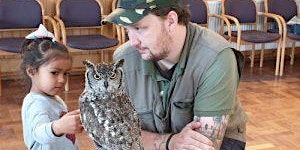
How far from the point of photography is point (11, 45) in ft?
12.8

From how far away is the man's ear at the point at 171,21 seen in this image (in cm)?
129

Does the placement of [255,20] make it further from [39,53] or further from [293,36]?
[39,53]

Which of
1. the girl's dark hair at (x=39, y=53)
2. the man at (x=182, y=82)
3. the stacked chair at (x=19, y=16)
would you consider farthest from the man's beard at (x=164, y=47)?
the stacked chair at (x=19, y=16)

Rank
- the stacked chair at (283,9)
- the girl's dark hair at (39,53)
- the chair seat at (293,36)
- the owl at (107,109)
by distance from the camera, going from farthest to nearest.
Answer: the stacked chair at (283,9)
the chair seat at (293,36)
the girl's dark hair at (39,53)
the owl at (107,109)

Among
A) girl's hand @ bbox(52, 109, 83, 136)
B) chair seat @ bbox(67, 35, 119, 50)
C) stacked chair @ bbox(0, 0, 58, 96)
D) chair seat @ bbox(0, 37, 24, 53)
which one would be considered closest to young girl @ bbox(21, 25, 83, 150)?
girl's hand @ bbox(52, 109, 83, 136)

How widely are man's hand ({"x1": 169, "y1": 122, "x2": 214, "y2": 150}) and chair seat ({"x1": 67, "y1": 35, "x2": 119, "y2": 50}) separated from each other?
9.17 ft

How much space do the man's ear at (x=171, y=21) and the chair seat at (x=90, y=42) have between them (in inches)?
109

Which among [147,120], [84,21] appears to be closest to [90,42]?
[84,21]

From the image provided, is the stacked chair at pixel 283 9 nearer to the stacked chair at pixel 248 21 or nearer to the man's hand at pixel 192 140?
the stacked chair at pixel 248 21

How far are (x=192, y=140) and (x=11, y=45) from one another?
2946 millimetres

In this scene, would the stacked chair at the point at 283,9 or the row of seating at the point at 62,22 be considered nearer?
the row of seating at the point at 62,22

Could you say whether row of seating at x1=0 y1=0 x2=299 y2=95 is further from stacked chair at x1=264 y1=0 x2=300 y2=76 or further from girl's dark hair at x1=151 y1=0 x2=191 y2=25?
girl's dark hair at x1=151 y1=0 x2=191 y2=25

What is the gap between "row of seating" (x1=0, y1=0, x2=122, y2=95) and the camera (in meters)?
4.05

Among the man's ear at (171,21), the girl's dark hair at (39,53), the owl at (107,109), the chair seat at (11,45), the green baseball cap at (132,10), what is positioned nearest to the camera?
the owl at (107,109)
